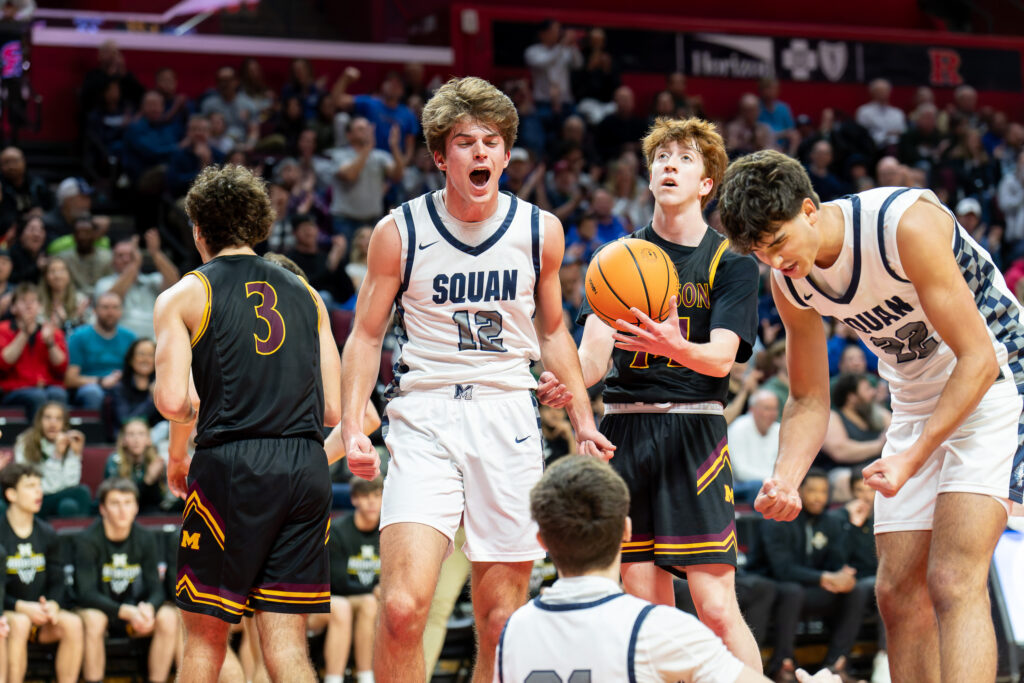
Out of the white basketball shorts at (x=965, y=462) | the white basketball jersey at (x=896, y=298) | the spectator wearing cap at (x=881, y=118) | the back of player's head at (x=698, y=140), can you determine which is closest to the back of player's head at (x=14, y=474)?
the back of player's head at (x=698, y=140)

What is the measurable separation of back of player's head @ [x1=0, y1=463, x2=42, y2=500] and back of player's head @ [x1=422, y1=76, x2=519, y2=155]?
4.64 metres

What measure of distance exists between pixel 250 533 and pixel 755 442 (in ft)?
20.3

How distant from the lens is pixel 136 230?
12.8 meters

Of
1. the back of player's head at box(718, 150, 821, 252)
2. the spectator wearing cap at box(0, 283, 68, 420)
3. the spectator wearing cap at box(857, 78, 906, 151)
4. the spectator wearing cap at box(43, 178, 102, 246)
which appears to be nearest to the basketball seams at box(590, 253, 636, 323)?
the back of player's head at box(718, 150, 821, 252)

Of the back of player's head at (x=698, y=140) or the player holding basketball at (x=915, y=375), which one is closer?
the player holding basketball at (x=915, y=375)

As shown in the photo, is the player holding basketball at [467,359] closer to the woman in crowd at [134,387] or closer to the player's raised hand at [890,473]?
the player's raised hand at [890,473]

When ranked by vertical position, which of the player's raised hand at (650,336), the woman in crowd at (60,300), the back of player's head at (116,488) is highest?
the woman in crowd at (60,300)

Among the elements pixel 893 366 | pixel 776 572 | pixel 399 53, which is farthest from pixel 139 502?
pixel 399 53

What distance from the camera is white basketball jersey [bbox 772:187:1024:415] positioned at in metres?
4.24

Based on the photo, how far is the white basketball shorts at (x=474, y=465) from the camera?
14.3 feet

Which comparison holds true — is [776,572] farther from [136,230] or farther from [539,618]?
[136,230]

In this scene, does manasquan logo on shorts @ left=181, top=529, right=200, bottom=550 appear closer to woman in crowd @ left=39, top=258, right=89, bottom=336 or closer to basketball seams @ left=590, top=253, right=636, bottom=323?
basketball seams @ left=590, top=253, right=636, bottom=323

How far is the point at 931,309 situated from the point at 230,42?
1338 cm

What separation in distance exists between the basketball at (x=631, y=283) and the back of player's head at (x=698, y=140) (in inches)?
22.7
